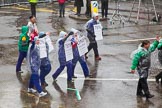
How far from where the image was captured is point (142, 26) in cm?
2220

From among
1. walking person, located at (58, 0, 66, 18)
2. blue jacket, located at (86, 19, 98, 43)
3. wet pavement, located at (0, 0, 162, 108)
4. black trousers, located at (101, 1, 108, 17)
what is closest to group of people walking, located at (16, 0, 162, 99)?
wet pavement, located at (0, 0, 162, 108)

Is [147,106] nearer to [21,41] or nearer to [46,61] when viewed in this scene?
[46,61]

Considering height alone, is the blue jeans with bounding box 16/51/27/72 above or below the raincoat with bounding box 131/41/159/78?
below

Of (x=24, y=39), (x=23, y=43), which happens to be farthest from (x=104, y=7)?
(x=24, y=39)

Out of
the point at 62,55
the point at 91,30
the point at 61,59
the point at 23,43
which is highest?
the point at 91,30

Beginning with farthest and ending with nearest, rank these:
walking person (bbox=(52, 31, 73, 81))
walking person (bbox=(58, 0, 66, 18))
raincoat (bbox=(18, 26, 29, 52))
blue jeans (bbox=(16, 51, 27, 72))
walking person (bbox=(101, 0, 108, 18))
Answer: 1. walking person (bbox=(58, 0, 66, 18))
2. walking person (bbox=(101, 0, 108, 18))
3. blue jeans (bbox=(16, 51, 27, 72))
4. raincoat (bbox=(18, 26, 29, 52))
5. walking person (bbox=(52, 31, 73, 81))

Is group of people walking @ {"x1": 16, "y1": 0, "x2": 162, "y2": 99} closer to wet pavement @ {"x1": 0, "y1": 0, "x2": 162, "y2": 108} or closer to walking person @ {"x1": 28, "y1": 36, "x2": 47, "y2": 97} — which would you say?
walking person @ {"x1": 28, "y1": 36, "x2": 47, "y2": 97}

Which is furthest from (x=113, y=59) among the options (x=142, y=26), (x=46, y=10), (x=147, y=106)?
(x=46, y=10)

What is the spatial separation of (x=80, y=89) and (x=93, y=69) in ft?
7.35

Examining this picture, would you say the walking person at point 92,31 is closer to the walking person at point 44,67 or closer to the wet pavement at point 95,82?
the wet pavement at point 95,82

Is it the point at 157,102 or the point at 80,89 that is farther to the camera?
the point at 80,89

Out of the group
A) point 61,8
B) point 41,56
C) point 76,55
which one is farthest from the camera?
point 61,8

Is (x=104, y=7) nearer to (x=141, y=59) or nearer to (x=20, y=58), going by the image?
(x=20, y=58)

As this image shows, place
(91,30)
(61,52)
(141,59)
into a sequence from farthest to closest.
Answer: (91,30) → (61,52) → (141,59)
